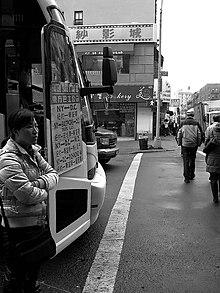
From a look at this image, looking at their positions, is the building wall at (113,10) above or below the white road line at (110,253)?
above

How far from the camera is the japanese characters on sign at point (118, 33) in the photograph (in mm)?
25578

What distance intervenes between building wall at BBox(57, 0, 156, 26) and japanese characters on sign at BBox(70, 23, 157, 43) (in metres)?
1.16

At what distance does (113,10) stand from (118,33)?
7.70 ft

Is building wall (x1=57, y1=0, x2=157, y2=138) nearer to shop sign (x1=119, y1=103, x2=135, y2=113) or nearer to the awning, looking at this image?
the awning

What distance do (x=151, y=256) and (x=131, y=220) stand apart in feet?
5.22

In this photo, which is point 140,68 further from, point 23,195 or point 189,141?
point 23,195

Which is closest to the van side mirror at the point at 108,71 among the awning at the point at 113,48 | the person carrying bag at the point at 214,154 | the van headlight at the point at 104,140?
the person carrying bag at the point at 214,154

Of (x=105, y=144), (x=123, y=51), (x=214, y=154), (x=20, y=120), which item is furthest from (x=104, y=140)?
(x=123, y=51)

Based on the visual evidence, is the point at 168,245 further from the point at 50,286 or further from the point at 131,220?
the point at 50,286

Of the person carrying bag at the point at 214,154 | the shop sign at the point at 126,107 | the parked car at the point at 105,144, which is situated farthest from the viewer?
the shop sign at the point at 126,107

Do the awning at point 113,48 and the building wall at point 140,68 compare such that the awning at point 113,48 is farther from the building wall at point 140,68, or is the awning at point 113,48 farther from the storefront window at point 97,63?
the building wall at point 140,68

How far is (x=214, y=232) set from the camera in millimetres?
5594

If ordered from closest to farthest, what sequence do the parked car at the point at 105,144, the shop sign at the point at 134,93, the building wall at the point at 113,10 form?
the parked car at the point at 105,144 < the shop sign at the point at 134,93 < the building wall at the point at 113,10

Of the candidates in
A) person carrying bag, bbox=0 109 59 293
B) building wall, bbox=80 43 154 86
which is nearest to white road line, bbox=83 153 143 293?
person carrying bag, bbox=0 109 59 293
